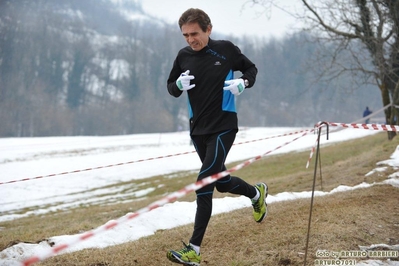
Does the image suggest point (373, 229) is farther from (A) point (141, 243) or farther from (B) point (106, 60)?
(B) point (106, 60)

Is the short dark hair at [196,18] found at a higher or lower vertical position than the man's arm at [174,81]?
higher

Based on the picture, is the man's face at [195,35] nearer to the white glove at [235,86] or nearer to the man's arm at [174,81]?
the man's arm at [174,81]

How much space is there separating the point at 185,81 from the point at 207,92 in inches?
10.1

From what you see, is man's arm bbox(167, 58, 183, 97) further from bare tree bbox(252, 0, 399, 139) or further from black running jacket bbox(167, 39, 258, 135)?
bare tree bbox(252, 0, 399, 139)

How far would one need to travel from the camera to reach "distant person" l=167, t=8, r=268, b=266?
4.55m

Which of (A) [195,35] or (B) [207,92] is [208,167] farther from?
(A) [195,35]

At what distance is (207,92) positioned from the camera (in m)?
4.67

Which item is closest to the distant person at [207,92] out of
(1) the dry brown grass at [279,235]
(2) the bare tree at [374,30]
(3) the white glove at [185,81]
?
(3) the white glove at [185,81]

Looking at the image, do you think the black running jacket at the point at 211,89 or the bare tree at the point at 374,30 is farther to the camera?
the bare tree at the point at 374,30

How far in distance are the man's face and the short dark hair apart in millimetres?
37

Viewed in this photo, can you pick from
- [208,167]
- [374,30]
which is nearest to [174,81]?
[208,167]

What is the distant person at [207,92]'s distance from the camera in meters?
4.55

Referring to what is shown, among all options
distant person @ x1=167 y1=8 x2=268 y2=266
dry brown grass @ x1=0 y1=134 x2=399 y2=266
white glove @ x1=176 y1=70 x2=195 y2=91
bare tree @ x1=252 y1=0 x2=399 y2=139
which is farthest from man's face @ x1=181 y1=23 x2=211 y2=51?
bare tree @ x1=252 y1=0 x2=399 y2=139

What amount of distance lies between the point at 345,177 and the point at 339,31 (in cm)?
838
